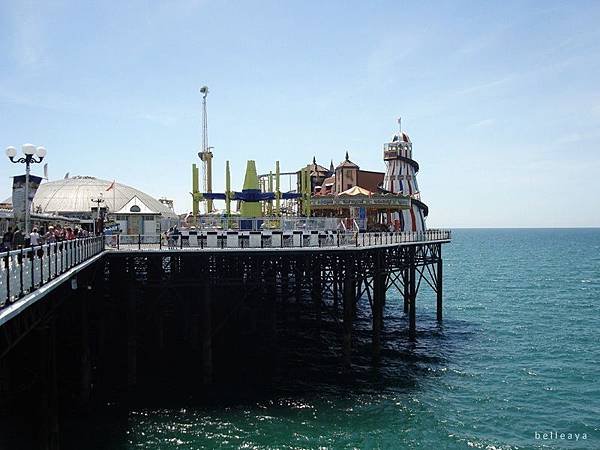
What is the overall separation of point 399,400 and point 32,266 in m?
18.3

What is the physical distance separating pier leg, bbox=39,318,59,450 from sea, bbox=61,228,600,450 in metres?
2.33

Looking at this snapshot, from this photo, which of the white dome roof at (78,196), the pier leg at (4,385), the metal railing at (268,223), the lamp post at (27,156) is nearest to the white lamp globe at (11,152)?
the lamp post at (27,156)

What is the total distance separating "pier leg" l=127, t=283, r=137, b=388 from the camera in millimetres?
28578

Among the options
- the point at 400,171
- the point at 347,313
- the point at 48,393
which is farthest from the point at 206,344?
the point at 400,171

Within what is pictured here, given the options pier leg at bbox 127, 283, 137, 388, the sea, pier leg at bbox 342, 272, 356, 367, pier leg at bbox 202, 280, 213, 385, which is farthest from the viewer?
pier leg at bbox 342, 272, 356, 367

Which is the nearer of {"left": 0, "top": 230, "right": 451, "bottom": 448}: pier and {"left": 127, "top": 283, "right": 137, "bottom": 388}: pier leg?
{"left": 0, "top": 230, "right": 451, "bottom": 448}: pier

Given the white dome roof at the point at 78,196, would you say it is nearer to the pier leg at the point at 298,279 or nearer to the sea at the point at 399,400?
the pier leg at the point at 298,279

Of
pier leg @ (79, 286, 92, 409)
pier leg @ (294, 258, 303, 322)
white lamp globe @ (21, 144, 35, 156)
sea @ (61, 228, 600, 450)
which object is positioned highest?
white lamp globe @ (21, 144, 35, 156)

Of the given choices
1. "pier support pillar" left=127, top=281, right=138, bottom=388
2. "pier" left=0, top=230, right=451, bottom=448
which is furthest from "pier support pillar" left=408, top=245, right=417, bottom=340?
"pier support pillar" left=127, top=281, right=138, bottom=388

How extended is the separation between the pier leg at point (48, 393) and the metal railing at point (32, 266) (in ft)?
6.28

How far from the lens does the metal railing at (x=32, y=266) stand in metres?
12.6

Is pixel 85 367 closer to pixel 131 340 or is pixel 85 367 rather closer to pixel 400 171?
pixel 131 340

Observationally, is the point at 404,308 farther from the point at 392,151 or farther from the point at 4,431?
the point at 4,431

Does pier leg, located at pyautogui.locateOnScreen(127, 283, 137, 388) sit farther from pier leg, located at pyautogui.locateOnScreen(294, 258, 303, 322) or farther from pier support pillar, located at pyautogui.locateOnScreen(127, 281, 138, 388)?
pier leg, located at pyautogui.locateOnScreen(294, 258, 303, 322)
